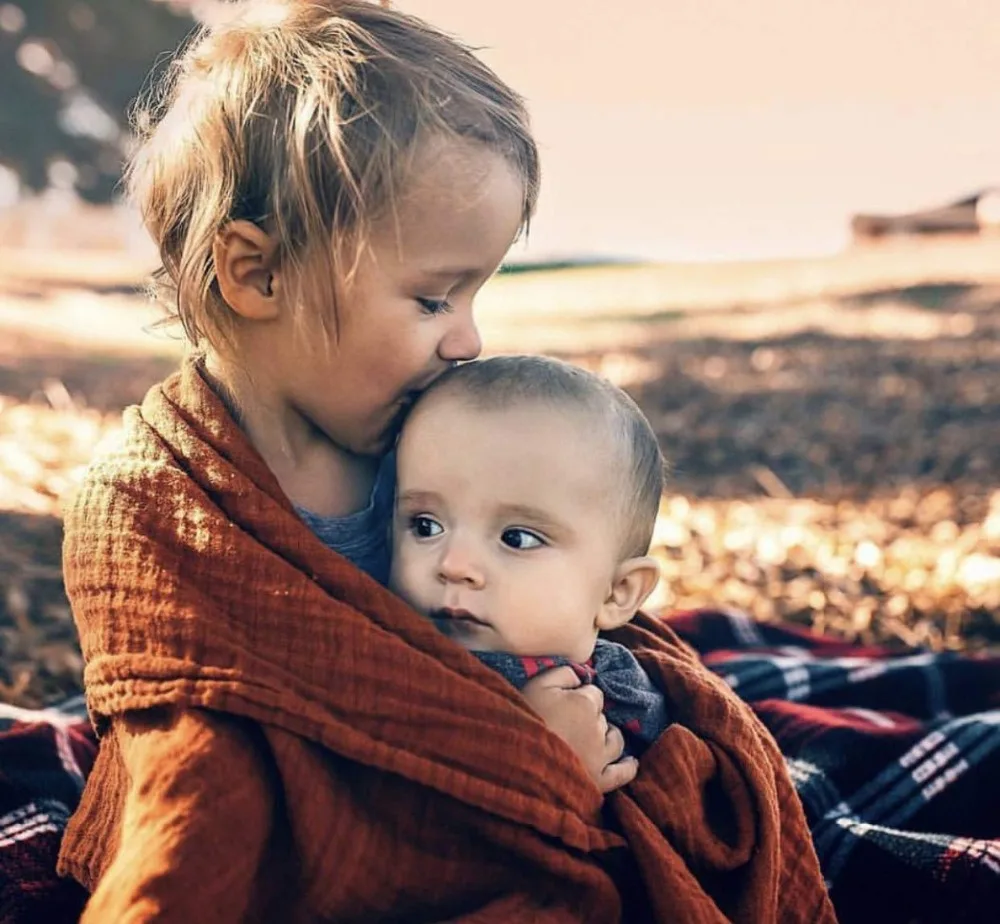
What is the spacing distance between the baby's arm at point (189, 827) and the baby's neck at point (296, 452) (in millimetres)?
443

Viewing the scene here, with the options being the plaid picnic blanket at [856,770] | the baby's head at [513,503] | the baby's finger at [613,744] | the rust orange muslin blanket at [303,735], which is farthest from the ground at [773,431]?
the baby's finger at [613,744]

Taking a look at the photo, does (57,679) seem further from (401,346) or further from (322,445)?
(401,346)

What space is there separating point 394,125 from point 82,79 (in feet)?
60.2

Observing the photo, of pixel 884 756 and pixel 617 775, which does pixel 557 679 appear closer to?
pixel 617 775

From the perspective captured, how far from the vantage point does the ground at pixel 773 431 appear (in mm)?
3881

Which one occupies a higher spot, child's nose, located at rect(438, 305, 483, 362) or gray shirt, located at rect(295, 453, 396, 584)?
child's nose, located at rect(438, 305, 483, 362)

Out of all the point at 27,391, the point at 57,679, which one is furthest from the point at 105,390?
the point at 57,679

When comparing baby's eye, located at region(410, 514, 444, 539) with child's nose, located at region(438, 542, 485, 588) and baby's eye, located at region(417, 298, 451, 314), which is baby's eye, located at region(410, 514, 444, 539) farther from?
baby's eye, located at region(417, 298, 451, 314)

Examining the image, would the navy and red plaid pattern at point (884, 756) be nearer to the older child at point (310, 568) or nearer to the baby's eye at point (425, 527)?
the older child at point (310, 568)

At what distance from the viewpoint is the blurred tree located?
17.5 metres

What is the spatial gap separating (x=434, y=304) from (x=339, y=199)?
22 centimetres

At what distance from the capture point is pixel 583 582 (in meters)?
1.85

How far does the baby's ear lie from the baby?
5 centimetres

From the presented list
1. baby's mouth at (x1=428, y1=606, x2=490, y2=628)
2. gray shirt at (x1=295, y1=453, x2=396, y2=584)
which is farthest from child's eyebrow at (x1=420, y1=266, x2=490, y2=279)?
baby's mouth at (x1=428, y1=606, x2=490, y2=628)
